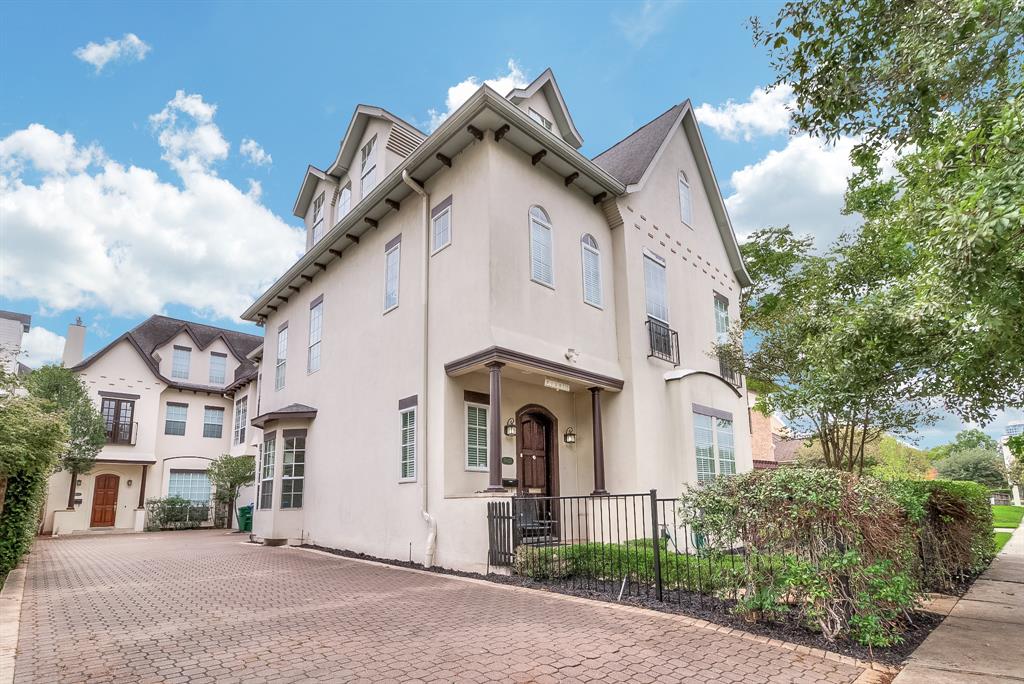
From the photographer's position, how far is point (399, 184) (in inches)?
461

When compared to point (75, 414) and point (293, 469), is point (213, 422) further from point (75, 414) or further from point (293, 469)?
point (293, 469)

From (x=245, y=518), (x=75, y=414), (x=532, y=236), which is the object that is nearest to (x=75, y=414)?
(x=75, y=414)

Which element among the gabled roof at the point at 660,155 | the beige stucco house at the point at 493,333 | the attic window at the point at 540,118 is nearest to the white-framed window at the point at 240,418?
the beige stucco house at the point at 493,333

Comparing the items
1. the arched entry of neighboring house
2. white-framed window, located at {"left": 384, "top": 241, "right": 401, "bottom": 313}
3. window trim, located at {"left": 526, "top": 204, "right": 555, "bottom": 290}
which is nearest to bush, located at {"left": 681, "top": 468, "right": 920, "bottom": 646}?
window trim, located at {"left": 526, "top": 204, "right": 555, "bottom": 290}

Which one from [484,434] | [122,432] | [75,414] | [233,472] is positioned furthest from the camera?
[122,432]

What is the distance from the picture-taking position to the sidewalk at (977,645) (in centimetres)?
414

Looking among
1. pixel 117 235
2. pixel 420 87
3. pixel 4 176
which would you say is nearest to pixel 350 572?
pixel 420 87

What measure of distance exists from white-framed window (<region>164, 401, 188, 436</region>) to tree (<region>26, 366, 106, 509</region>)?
11.5 ft

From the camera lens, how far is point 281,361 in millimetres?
17297

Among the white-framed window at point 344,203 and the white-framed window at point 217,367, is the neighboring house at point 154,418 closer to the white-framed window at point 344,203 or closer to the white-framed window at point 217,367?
the white-framed window at point 217,367

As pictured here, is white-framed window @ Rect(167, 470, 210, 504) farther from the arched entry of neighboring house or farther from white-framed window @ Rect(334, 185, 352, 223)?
the arched entry of neighboring house

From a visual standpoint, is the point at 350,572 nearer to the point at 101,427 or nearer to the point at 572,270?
the point at 572,270

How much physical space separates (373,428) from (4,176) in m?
14.5

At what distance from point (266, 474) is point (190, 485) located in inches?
484
